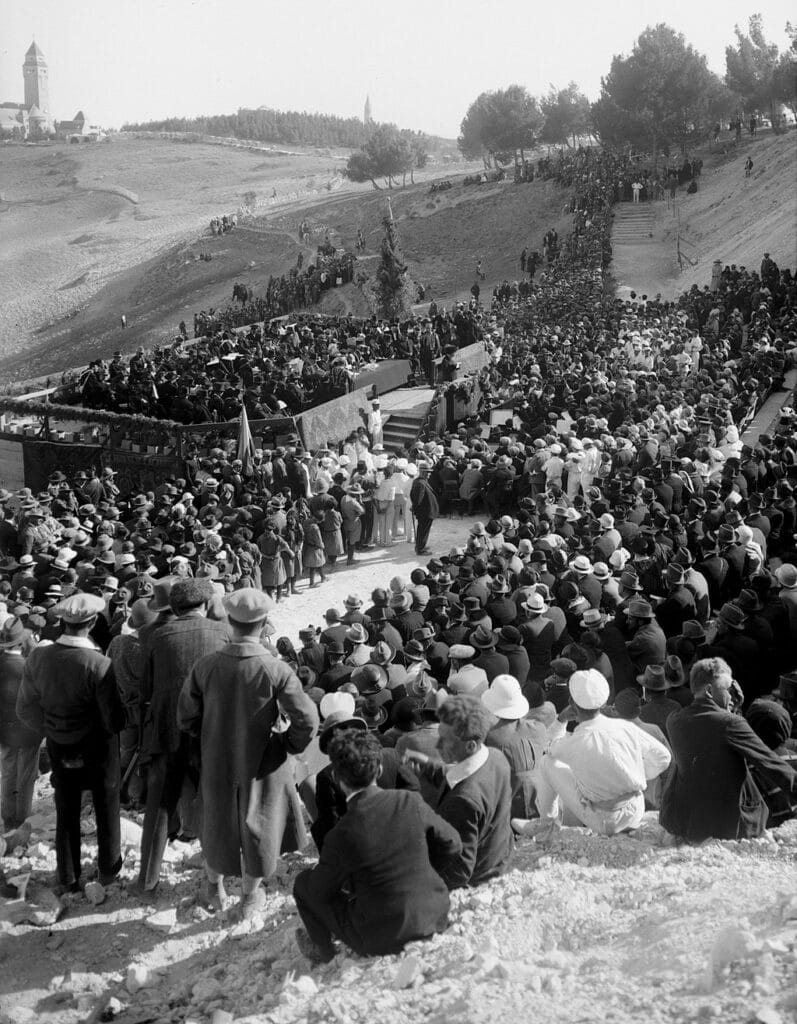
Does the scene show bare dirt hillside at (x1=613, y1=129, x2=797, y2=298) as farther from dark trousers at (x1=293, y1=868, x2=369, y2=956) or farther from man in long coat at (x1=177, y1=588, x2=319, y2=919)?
dark trousers at (x1=293, y1=868, x2=369, y2=956)

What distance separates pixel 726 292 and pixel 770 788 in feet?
84.2

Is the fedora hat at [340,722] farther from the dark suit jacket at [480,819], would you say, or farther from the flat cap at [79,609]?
the flat cap at [79,609]

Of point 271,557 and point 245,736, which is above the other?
point 245,736

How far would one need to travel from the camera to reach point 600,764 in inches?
241

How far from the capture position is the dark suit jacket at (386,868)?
15.3 ft

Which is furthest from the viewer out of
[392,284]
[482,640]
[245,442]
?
[392,284]

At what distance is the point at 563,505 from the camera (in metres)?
14.2

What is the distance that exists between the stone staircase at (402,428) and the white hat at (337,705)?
1574 cm

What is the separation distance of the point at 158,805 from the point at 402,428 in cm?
1802

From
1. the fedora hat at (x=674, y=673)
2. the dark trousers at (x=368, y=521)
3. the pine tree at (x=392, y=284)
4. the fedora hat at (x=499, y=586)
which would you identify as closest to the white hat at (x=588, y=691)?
the fedora hat at (x=674, y=673)

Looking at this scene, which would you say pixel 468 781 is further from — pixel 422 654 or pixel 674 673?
pixel 422 654

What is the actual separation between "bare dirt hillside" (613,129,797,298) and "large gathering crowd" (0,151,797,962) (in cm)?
1916

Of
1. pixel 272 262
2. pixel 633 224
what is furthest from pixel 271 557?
pixel 272 262

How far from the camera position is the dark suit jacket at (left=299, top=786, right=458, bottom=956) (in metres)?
4.65
